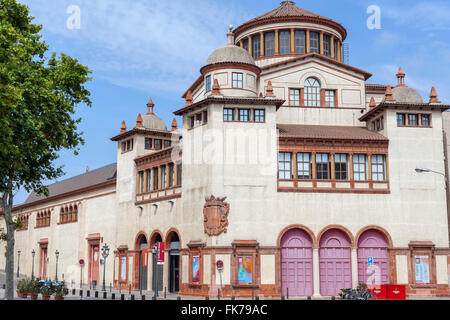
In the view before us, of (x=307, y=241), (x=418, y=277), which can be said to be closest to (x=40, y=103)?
(x=307, y=241)

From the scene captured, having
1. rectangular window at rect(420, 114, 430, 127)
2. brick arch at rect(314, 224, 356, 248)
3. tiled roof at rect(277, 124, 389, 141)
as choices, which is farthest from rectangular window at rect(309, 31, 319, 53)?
brick arch at rect(314, 224, 356, 248)

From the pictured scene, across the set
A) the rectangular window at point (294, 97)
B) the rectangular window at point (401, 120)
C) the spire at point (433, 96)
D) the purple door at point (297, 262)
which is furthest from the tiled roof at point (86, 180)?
the spire at point (433, 96)

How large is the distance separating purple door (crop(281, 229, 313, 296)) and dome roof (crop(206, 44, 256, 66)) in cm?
1527

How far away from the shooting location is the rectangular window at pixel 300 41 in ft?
195

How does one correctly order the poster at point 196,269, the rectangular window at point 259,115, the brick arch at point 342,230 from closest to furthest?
the poster at point 196,269 → the brick arch at point 342,230 → the rectangular window at point 259,115

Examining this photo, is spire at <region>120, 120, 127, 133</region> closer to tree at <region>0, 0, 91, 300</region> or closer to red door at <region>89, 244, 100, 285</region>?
red door at <region>89, 244, 100, 285</region>

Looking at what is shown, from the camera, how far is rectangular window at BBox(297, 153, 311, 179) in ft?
151

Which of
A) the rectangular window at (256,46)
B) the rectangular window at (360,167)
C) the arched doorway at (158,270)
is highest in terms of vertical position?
the rectangular window at (256,46)

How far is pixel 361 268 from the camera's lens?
151ft

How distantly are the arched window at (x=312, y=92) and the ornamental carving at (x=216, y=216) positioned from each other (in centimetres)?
1466

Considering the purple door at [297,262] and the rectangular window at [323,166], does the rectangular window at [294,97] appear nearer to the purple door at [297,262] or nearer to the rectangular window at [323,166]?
the rectangular window at [323,166]

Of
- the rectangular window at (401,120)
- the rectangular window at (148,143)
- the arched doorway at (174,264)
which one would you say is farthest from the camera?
the rectangular window at (148,143)

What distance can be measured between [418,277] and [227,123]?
741 inches

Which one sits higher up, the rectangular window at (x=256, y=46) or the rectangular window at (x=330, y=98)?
the rectangular window at (x=256, y=46)
